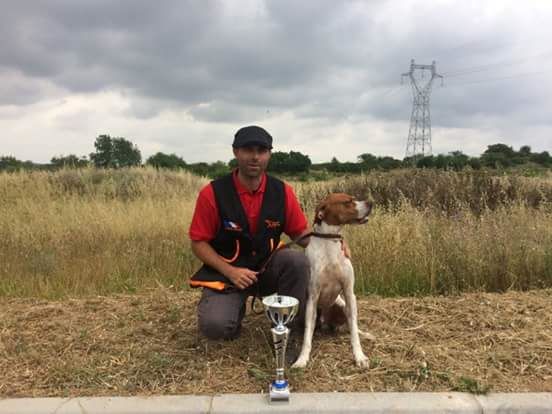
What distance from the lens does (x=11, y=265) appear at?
6141mm

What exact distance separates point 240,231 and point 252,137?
656 mm

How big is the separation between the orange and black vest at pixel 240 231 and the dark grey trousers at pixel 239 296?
90 millimetres

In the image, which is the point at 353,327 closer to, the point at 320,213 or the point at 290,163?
the point at 320,213

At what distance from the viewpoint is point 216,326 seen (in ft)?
11.7

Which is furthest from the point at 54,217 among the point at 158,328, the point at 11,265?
the point at 158,328

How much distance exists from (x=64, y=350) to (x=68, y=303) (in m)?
1.18

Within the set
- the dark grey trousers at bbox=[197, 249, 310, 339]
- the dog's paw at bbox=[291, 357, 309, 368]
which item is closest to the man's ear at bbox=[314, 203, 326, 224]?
the dark grey trousers at bbox=[197, 249, 310, 339]

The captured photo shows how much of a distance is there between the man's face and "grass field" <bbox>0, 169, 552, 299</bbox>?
225 cm

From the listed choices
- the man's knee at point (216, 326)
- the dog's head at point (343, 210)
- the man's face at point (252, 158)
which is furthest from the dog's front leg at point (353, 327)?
the man's face at point (252, 158)

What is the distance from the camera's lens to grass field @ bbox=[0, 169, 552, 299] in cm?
524

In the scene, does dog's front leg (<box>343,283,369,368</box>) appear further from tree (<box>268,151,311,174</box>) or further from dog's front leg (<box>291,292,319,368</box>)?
tree (<box>268,151,311,174</box>)

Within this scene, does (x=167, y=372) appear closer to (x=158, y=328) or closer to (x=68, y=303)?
(x=158, y=328)

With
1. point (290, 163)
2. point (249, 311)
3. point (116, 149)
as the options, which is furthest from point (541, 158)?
point (249, 311)

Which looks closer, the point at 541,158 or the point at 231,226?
the point at 231,226
